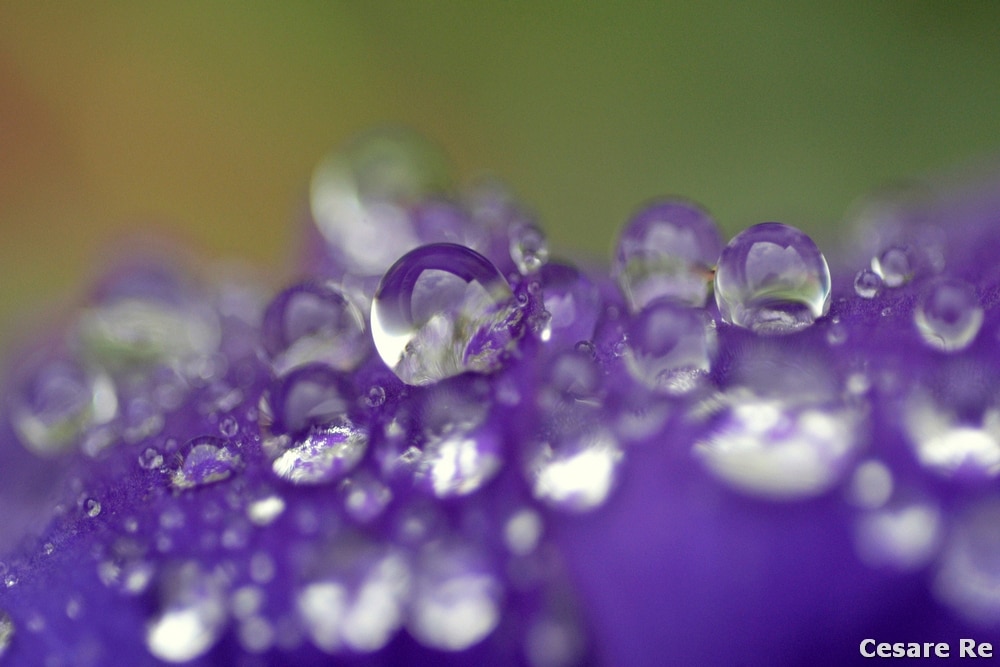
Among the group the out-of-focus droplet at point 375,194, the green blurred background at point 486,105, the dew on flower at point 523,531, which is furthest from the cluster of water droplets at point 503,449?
the green blurred background at point 486,105

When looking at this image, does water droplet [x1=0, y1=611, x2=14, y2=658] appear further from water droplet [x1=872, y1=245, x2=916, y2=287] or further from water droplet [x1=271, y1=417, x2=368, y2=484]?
water droplet [x1=872, y1=245, x2=916, y2=287]

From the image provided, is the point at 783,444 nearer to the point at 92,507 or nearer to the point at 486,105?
the point at 92,507

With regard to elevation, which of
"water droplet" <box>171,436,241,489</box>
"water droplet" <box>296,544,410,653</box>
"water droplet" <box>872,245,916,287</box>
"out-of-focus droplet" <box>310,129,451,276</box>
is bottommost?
"water droplet" <box>296,544,410,653</box>

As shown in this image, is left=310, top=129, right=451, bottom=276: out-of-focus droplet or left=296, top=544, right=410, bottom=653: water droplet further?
left=310, top=129, right=451, bottom=276: out-of-focus droplet

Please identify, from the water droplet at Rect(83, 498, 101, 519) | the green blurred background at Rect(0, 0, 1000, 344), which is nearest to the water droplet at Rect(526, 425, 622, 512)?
the water droplet at Rect(83, 498, 101, 519)

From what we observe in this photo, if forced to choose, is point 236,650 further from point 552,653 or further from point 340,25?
point 340,25

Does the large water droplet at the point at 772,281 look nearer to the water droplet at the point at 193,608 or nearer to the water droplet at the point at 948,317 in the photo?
the water droplet at the point at 948,317
